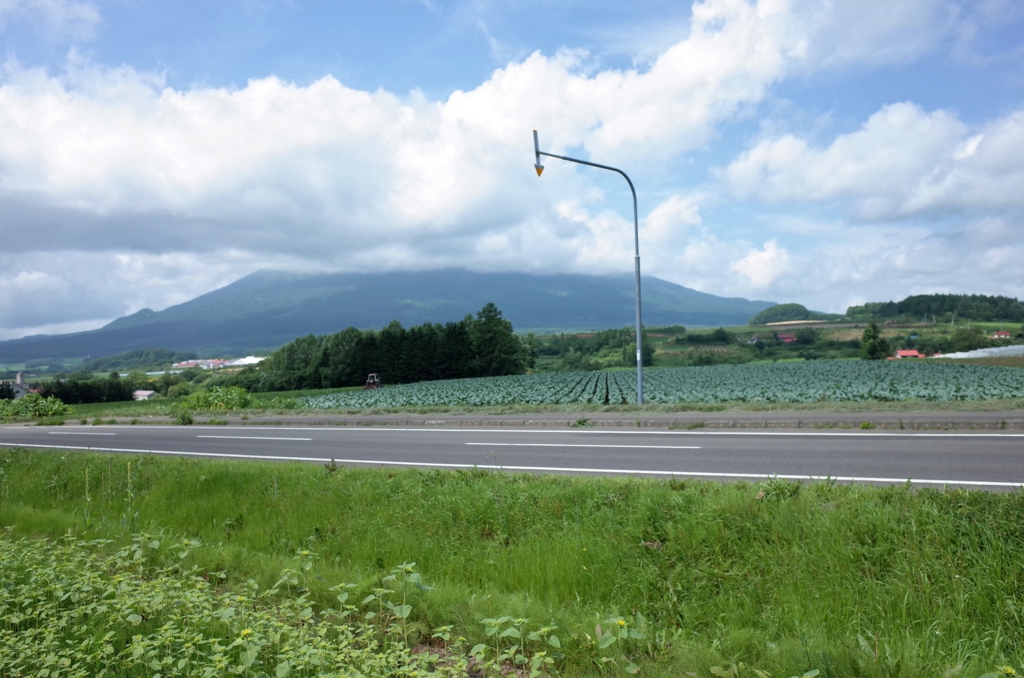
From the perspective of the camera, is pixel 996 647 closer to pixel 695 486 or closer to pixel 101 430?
pixel 695 486

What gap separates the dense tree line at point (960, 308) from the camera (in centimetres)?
8799

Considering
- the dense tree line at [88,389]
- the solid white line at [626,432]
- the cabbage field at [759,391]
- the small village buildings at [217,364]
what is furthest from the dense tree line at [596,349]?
the solid white line at [626,432]

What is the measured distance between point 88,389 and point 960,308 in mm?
107352

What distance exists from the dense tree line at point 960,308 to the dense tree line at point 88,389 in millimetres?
100438

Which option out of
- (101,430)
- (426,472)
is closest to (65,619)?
(426,472)

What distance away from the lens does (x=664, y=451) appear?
12.2 m

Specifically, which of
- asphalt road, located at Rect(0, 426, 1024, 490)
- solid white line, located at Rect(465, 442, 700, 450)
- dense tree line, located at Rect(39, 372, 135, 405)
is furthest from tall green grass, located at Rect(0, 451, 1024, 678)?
dense tree line, located at Rect(39, 372, 135, 405)

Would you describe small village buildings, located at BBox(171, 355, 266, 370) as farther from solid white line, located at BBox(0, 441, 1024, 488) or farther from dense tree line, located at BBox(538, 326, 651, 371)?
solid white line, located at BBox(0, 441, 1024, 488)

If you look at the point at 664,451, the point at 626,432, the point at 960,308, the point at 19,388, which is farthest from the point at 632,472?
the point at 960,308

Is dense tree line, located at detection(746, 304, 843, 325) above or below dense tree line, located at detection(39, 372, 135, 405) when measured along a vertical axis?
above

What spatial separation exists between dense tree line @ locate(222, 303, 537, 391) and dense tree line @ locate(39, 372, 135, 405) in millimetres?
12454

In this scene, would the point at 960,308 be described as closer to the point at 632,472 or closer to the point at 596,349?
the point at 596,349

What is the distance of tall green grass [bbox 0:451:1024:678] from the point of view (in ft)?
14.9

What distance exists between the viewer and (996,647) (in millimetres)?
4324
